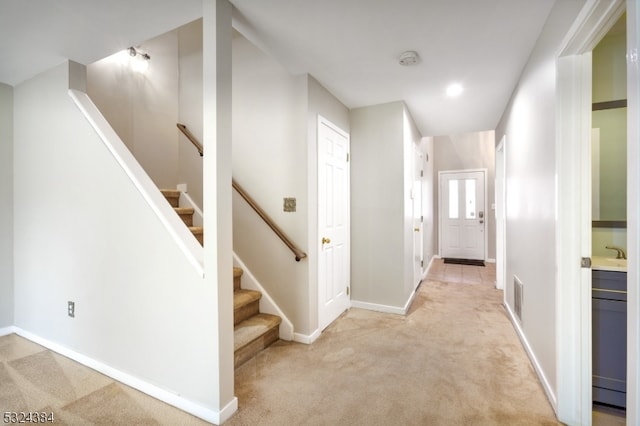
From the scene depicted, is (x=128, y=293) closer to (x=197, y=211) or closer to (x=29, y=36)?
(x=197, y=211)

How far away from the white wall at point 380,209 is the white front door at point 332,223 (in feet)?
0.51

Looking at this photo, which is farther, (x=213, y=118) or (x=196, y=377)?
(x=196, y=377)

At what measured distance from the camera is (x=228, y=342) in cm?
171

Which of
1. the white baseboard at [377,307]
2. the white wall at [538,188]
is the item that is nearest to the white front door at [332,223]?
the white baseboard at [377,307]

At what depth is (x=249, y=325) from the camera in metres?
2.53

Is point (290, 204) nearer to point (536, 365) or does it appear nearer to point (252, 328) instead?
point (252, 328)

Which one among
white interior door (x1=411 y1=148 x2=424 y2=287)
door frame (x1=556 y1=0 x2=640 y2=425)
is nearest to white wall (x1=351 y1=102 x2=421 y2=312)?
white interior door (x1=411 y1=148 x2=424 y2=287)

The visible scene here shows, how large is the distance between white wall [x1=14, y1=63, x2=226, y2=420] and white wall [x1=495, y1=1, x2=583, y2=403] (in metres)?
2.05

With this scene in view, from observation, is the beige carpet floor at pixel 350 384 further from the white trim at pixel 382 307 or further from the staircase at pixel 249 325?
the white trim at pixel 382 307

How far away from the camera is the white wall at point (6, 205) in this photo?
268cm

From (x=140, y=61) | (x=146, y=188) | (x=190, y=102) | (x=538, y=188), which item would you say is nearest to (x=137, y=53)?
(x=140, y=61)

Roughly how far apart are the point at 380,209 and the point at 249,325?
191 centimetres

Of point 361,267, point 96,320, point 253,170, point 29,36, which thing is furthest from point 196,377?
point 29,36

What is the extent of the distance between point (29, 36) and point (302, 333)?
9.81 feet
